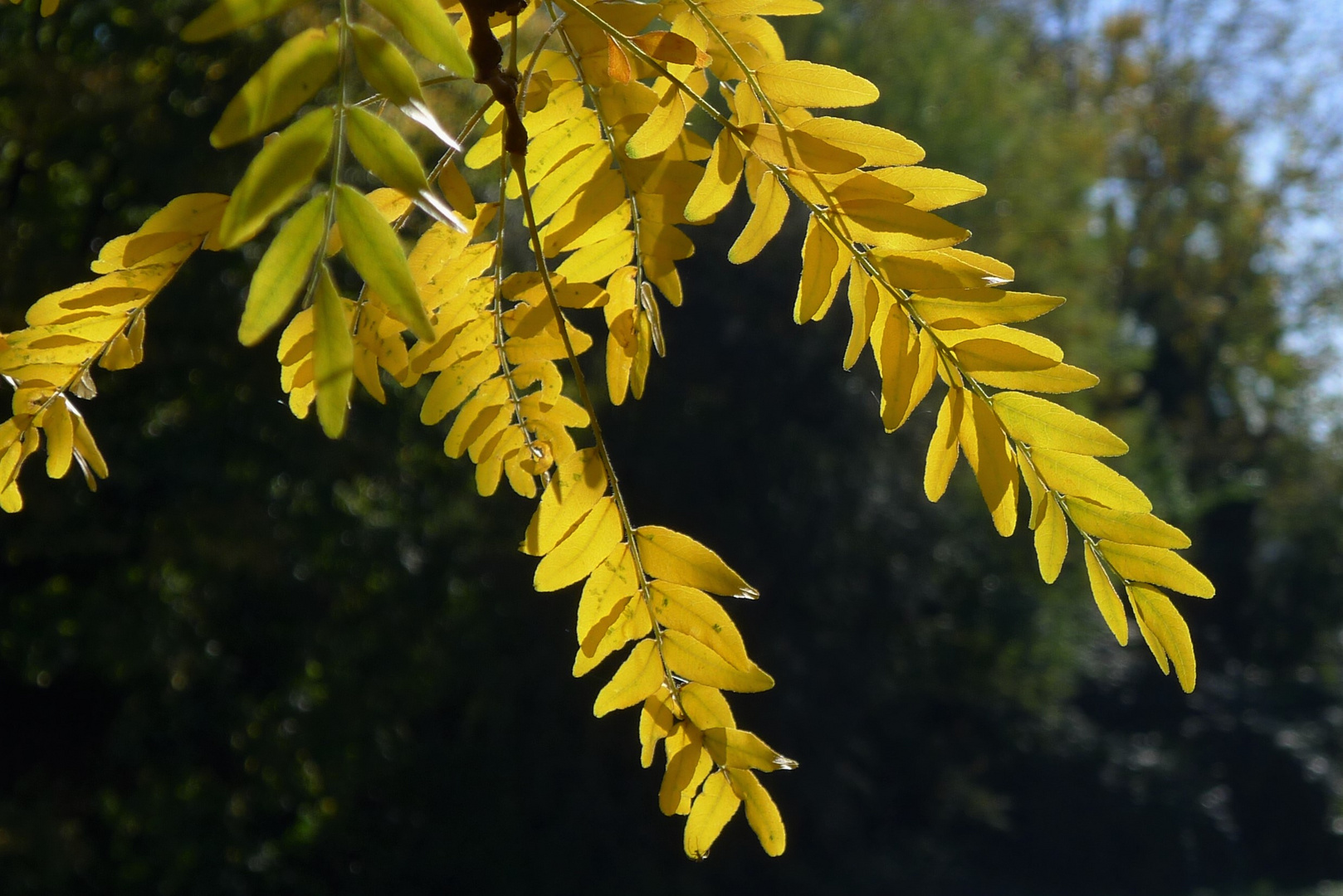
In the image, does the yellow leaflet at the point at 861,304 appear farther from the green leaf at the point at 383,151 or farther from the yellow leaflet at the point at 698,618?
the green leaf at the point at 383,151

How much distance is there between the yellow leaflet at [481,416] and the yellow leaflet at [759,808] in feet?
0.92

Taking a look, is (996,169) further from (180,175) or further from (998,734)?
(180,175)

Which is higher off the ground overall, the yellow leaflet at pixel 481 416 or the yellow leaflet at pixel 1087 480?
the yellow leaflet at pixel 1087 480

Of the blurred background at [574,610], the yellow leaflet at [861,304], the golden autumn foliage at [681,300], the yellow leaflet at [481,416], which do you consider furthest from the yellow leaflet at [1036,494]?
the blurred background at [574,610]

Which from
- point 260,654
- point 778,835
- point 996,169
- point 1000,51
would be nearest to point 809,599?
point 260,654

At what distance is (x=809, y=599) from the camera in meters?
6.62

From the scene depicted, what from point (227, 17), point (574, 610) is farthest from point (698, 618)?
point (574, 610)

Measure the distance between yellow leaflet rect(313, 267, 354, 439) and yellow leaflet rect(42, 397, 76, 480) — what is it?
1.22ft

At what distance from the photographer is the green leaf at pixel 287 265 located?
1.34ft

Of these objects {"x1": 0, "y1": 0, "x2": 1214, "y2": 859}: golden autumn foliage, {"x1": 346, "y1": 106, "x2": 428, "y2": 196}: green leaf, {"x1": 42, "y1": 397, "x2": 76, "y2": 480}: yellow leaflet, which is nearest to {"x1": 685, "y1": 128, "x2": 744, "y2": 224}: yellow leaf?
{"x1": 0, "y1": 0, "x2": 1214, "y2": 859}: golden autumn foliage

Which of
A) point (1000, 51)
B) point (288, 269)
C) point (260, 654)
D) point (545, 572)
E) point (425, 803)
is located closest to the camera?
point (288, 269)

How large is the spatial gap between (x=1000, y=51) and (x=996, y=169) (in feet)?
6.12

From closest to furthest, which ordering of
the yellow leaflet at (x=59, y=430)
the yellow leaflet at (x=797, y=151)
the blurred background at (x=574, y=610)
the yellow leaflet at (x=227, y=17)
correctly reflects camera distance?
the yellow leaflet at (x=227, y=17) < the yellow leaflet at (x=797, y=151) < the yellow leaflet at (x=59, y=430) < the blurred background at (x=574, y=610)

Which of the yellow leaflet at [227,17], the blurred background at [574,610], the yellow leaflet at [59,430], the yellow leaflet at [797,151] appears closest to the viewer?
the yellow leaflet at [227,17]
